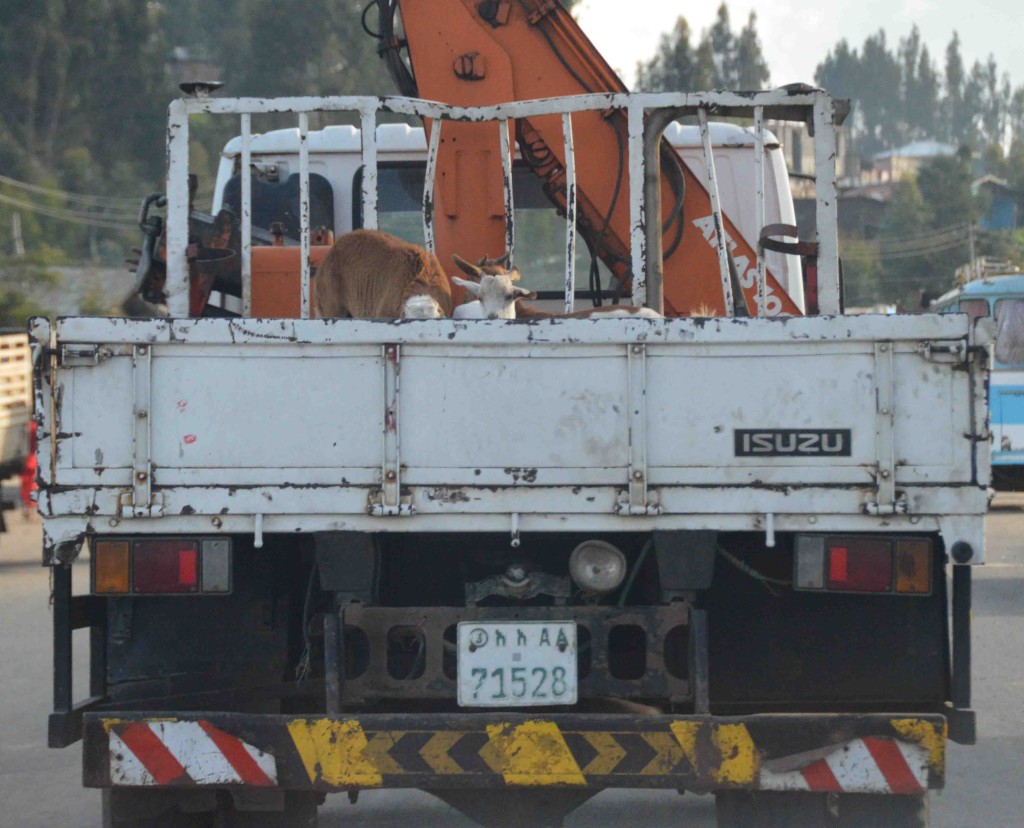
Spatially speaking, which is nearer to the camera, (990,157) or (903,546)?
(903,546)

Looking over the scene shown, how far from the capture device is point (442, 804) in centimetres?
580

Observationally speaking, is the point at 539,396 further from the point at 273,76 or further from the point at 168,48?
the point at 168,48

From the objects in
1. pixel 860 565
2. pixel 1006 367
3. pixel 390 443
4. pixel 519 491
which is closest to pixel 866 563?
pixel 860 565

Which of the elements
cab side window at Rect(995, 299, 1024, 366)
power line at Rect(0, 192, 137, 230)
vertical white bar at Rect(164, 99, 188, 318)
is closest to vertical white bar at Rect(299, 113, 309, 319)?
vertical white bar at Rect(164, 99, 188, 318)

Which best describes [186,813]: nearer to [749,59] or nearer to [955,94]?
[749,59]

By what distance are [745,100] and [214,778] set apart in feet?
8.93

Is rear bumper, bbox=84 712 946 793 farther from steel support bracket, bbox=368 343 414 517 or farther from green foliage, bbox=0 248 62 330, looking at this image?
green foliage, bbox=0 248 62 330

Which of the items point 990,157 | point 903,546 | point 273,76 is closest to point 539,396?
point 903,546

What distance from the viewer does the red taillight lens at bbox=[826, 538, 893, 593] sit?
408cm

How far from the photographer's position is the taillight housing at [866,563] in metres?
4.07

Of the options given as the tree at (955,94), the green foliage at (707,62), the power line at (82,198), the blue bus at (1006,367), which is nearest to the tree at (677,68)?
the green foliage at (707,62)

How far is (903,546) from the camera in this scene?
4070mm

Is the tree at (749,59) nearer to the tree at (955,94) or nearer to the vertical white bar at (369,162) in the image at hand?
the tree at (955,94)

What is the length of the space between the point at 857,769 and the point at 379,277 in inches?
109
